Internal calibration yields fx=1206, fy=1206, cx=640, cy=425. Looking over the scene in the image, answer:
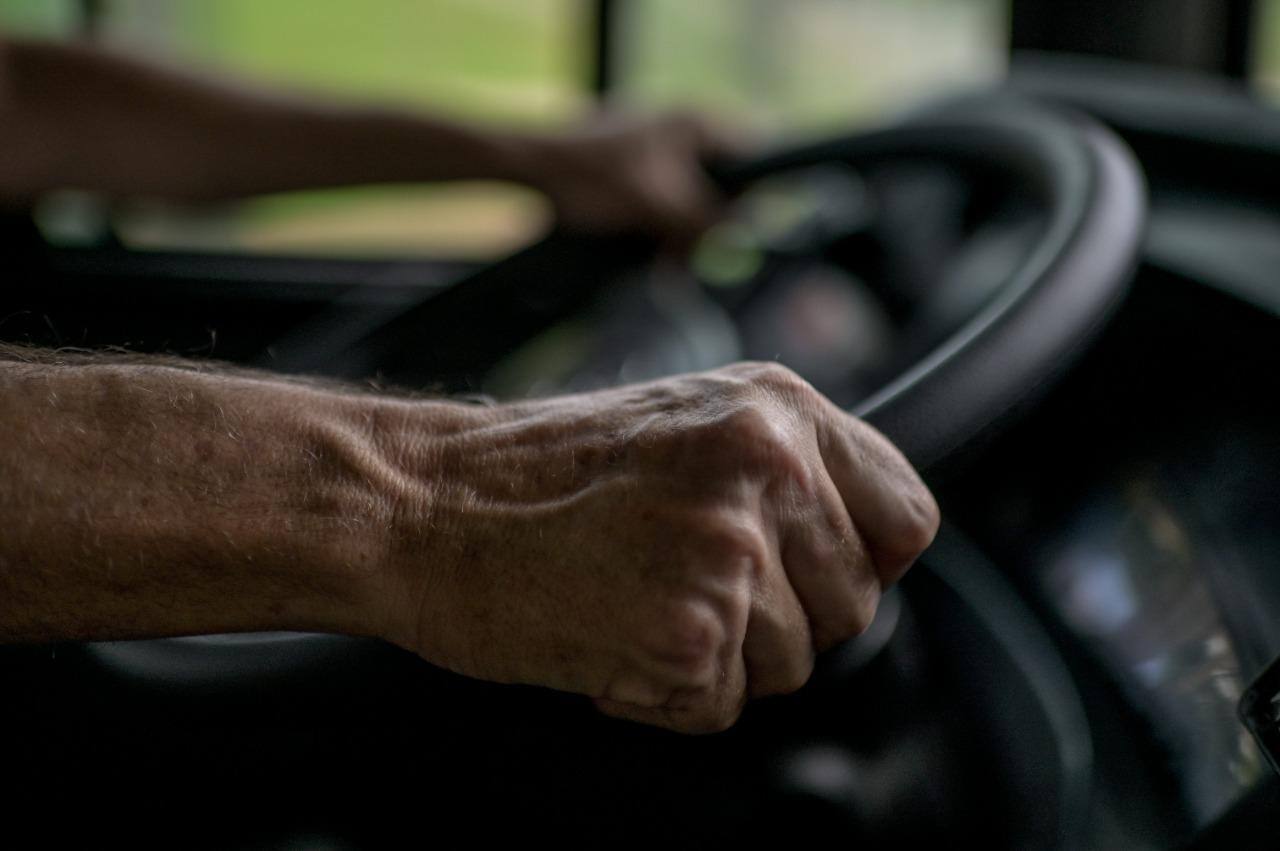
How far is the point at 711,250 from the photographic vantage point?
1312 millimetres

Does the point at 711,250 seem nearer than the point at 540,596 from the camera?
No

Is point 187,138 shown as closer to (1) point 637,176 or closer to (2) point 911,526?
(1) point 637,176

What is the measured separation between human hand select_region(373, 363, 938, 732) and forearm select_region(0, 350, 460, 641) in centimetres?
2

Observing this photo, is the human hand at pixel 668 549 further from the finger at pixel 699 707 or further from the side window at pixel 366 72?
the side window at pixel 366 72

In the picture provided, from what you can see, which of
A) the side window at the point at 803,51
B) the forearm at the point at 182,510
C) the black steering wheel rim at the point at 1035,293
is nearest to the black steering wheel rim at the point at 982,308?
the black steering wheel rim at the point at 1035,293

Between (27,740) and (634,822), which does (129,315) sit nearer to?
(27,740)

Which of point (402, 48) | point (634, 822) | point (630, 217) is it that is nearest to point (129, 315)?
point (630, 217)

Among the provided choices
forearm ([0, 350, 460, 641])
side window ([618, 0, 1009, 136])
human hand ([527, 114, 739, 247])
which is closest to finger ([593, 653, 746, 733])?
forearm ([0, 350, 460, 641])

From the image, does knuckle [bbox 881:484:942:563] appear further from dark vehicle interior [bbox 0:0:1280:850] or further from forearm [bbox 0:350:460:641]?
forearm [bbox 0:350:460:641]

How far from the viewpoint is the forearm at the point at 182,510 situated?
0.45m

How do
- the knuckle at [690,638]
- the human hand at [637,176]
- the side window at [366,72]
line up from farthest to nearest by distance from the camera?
the side window at [366,72]
the human hand at [637,176]
the knuckle at [690,638]

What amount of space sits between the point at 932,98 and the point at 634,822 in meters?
0.73

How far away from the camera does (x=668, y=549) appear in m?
0.44

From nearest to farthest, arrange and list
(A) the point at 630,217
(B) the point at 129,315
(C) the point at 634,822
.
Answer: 1. (C) the point at 634,822
2. (A) the point at 630,217
3. (B) the point at 129,315
